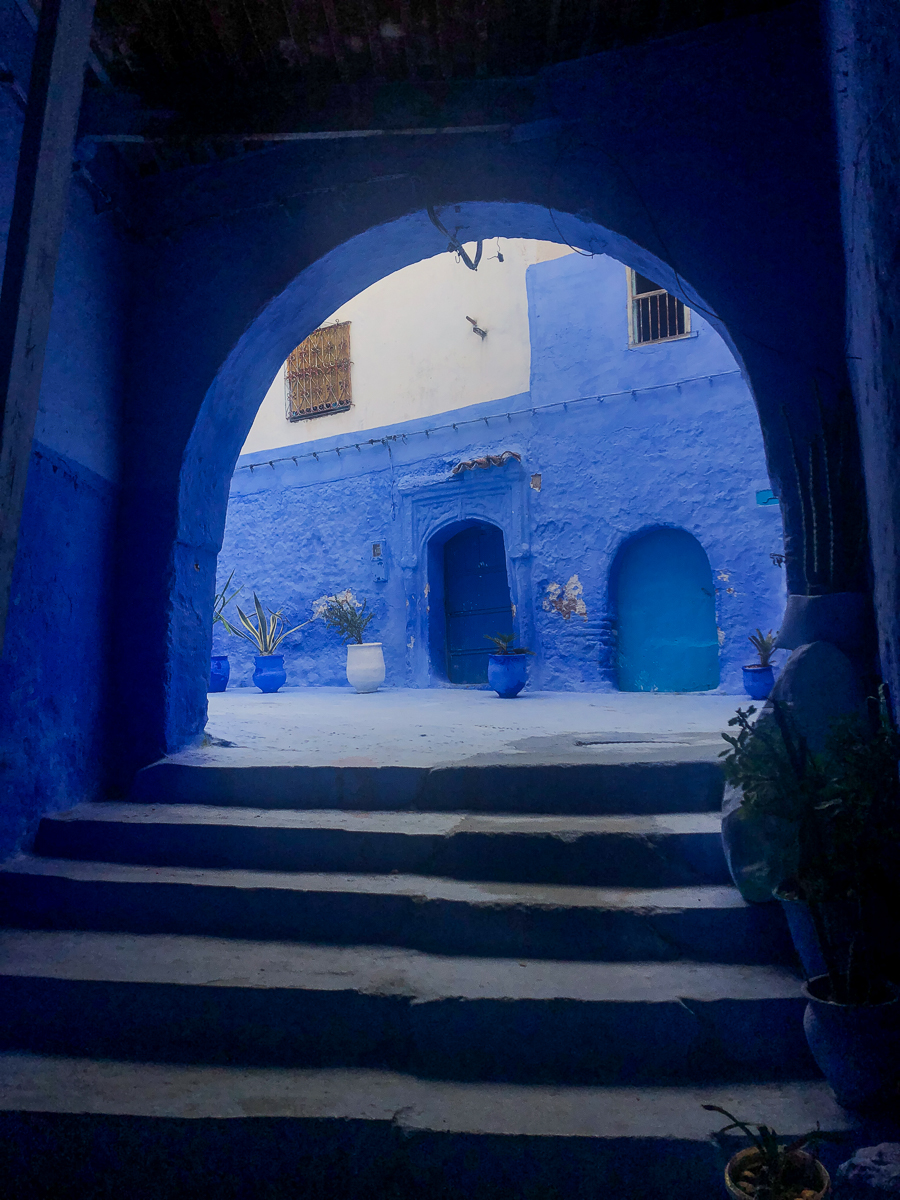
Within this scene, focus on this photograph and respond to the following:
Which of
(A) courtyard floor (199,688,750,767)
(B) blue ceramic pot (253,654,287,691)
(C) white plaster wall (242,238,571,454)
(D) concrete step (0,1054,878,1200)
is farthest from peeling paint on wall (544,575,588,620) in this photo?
(D) concrete step (0,1054,878,1200)

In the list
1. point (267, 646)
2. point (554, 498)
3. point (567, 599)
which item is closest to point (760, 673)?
point (567, 599)

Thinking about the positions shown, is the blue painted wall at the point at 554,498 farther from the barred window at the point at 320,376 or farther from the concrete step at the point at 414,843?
the concrete step at the point at 414,843

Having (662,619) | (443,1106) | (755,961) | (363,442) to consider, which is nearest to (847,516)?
(755,961)

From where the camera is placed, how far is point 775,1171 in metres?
1.40

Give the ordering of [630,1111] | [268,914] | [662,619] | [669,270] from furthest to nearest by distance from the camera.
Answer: [662,619] < [669,270] < [268,914] < [630,1111]

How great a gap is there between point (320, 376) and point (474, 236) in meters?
7.55

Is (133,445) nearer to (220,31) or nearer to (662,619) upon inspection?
(220,31)

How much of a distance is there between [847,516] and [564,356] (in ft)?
21.9

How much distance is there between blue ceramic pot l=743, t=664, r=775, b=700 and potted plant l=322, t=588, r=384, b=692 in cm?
419

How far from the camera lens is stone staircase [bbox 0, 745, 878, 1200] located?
165 cm

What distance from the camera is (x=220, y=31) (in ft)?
10.5

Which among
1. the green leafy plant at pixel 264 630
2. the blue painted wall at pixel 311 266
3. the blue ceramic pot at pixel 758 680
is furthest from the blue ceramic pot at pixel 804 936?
the green leafy plant at pixel 264 630

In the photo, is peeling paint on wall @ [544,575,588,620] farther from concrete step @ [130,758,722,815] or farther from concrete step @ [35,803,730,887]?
concrete step @ [35,803,730,887]

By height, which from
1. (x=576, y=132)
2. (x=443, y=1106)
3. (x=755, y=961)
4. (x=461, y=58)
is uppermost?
(x=461, y=58)
